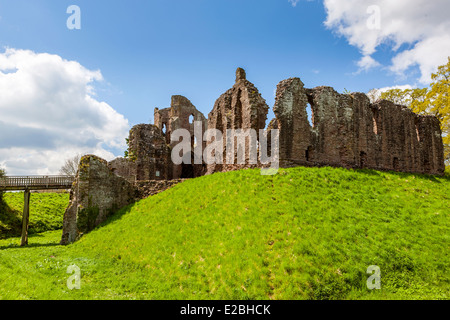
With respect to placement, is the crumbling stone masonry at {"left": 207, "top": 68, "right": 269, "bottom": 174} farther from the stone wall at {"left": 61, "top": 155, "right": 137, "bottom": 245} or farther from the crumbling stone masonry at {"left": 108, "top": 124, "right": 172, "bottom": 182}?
the stone wall at {"left": 61, "top": 155, "right": 137, "bottom": 245}

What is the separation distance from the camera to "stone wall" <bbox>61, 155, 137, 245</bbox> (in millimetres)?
19562

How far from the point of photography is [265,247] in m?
11.3

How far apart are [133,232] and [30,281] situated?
21.0 feet

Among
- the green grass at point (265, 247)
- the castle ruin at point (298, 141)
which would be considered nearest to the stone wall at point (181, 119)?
the castle ruin at point (298, 141)

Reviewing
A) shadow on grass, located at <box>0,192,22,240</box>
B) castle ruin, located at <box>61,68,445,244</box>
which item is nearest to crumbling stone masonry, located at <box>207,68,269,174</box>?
castle ruin, located at <box>61,68,445,244</box>

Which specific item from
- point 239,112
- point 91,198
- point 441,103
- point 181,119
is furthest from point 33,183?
point 441,103

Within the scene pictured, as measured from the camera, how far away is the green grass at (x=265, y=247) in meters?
9.85

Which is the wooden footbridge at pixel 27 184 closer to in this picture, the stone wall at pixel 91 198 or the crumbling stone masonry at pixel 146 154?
the stone wall at pixel 91 198

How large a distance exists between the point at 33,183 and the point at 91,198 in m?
7.12

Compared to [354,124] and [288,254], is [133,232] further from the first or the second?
[354,124]

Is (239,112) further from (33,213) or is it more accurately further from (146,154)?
(33,213)
